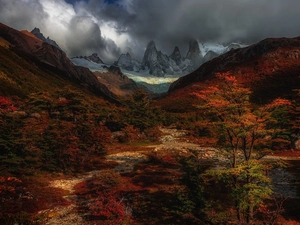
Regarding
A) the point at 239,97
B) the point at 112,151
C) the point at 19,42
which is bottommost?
the point at 112,151

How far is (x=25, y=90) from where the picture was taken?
10625 centimetres

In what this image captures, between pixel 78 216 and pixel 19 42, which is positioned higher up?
Answer: pixel 19 42

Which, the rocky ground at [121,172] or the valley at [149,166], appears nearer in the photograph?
the valley at [149,166]

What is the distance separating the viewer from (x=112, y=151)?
46469mm

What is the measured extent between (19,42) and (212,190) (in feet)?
648

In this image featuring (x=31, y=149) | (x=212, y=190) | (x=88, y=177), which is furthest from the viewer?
(x=88, y=177)

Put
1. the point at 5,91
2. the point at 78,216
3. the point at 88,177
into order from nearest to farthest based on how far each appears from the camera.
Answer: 1. the point at 78,216
2. the point at 88,177
3. the point at 5,91

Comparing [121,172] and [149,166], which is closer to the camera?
[121,172]

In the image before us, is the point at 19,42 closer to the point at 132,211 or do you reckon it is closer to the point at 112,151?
the point at 112,151

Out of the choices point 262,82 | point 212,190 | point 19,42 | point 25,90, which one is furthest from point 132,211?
point 19,42

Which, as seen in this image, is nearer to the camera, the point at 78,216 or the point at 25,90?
the point at 78,216

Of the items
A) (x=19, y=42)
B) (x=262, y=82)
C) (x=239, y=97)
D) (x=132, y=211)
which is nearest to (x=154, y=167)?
(x=132, y=211)

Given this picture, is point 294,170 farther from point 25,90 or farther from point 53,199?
point 25,90

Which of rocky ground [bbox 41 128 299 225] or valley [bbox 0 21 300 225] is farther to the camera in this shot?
rocky ground [bbox 41 128 299 225]
